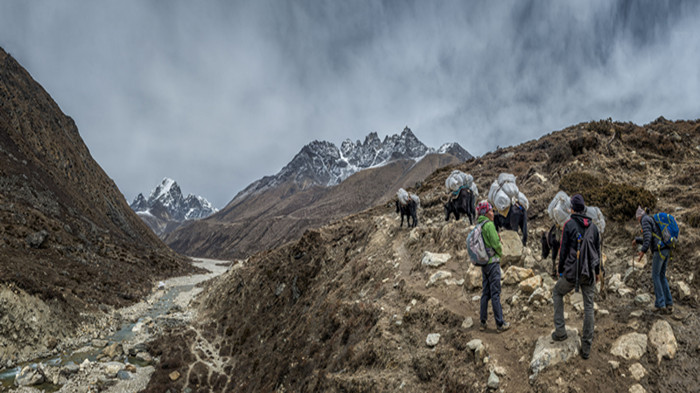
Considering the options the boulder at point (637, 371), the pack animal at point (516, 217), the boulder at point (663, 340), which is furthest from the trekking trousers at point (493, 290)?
the pack animal at point (516, 217)

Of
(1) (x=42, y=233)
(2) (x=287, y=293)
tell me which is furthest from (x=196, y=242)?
(2) (x=287, y=293)

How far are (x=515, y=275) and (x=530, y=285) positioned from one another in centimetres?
67

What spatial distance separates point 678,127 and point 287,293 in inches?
1215

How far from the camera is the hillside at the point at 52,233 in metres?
19.1

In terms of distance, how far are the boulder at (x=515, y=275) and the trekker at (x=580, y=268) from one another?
235 centimetres

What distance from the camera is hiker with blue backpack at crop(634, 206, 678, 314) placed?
531 cm

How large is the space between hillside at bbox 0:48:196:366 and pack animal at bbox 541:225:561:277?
87.3ft

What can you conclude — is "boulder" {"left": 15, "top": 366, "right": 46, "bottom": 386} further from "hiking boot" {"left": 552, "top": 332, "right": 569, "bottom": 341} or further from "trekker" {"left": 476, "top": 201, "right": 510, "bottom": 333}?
"hiking boot" {"left": 552, "top": 332, "right": 569, "bottom": 341}

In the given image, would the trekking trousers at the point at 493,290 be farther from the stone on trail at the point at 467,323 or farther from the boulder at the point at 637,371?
the boulder at the point at 637,371

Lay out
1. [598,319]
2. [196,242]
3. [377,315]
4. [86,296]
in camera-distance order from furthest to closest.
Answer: [196,242], [86,296], [377,315], [598,319]

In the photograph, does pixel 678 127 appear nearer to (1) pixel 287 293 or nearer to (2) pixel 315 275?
(2) pixel 315 275

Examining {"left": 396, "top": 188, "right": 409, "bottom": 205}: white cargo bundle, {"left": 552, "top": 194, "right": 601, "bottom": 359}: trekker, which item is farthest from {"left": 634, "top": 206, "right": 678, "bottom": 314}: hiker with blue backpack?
{"left": 396, "top": 188, "right": 409, "bottom": 205}: white cargo bundle

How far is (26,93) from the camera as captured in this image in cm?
6359

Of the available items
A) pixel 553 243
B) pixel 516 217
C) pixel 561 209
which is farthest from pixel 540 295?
pixel 516 217
